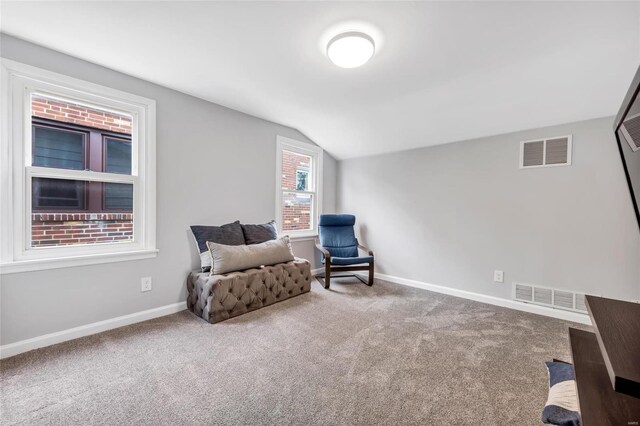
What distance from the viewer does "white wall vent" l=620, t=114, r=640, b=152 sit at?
2.57 ft

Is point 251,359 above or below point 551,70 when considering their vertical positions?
below

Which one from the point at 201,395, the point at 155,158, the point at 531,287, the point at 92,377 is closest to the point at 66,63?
the point at 155,158

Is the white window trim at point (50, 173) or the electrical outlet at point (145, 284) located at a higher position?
the white window trim at point (50, 173)

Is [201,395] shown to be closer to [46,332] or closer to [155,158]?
[46,332]

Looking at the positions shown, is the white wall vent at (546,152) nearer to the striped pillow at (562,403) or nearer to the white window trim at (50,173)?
the striped pillow at (562,403)

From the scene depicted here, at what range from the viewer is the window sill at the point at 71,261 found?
76.8 inches

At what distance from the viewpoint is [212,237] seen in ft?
9.39

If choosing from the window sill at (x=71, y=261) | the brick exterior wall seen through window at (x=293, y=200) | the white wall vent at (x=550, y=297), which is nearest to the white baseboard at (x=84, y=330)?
the window sill at (x=71, y=261)

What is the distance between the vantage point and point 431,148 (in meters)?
3.63

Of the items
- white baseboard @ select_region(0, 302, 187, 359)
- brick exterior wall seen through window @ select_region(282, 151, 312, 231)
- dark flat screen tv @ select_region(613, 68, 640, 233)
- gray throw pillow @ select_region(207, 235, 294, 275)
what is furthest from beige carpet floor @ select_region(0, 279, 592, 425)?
brick exterior wall seen through window @ select_region(282, 151, 312, 231)

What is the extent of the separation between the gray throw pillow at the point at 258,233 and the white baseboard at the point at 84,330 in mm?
951

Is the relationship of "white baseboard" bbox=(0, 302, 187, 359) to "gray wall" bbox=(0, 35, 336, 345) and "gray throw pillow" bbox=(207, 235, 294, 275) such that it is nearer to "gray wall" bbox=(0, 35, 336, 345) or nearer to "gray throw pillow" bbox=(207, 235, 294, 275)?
"gray wall" bbox=(0, 35, 336, 345)

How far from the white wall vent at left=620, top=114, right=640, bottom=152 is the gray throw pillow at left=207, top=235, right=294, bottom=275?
8.91 ft

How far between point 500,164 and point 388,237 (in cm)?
170
